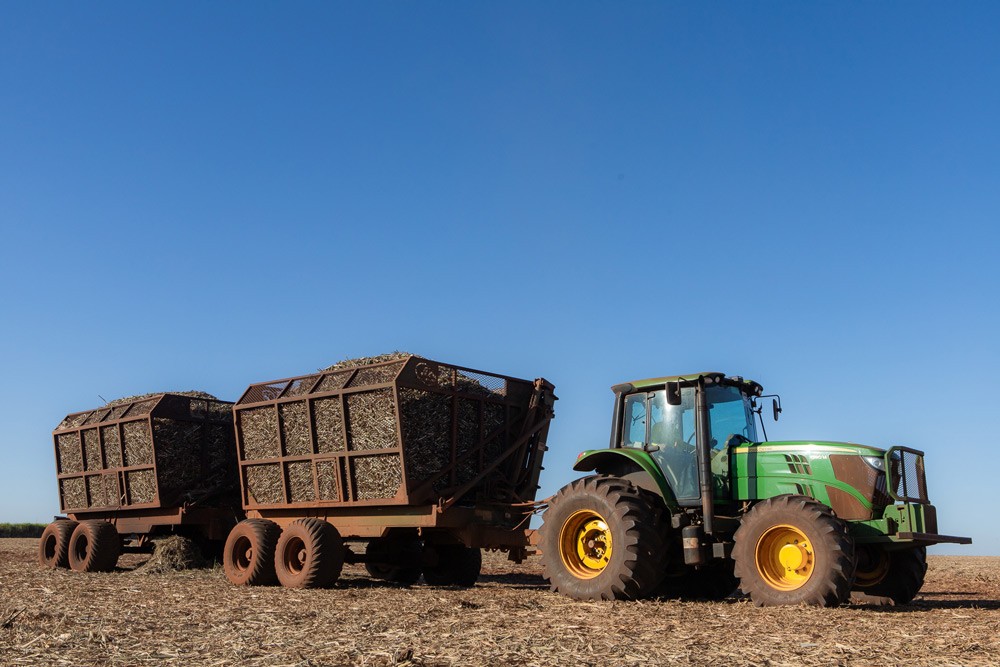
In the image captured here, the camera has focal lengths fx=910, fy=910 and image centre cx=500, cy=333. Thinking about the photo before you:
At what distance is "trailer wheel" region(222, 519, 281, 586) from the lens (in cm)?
1166

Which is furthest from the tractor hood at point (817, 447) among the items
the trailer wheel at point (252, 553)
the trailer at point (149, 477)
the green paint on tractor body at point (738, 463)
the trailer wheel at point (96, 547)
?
the trailer wheel at point (96, 547)

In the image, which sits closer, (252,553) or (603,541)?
(603,541)

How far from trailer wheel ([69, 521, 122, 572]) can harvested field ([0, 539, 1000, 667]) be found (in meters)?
4.65

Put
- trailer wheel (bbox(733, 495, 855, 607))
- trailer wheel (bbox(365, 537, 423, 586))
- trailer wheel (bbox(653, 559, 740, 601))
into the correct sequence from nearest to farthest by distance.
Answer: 1. trailer wheel (bbox(733, 495, 855, 607))
2. trailer wheel (bbox(653, 559, 740, 601))
3. trailer wheel (bbox(365, 537, 423, 586))

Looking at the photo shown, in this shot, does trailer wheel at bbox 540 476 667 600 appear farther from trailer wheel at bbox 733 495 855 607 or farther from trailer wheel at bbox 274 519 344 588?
trailer wheel at bbox 274 519 344 588

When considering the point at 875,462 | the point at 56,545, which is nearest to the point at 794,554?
the point at 875,462

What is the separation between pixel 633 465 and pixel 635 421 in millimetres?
500

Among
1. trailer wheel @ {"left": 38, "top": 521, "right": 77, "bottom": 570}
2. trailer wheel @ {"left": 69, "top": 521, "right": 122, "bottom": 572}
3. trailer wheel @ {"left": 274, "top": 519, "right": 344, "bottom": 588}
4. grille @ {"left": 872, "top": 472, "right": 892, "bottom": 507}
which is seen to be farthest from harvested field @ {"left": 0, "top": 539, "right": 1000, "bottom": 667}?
trailer wheel @ {"left": 38, "top": 521, "right": 77, "bottom": 570}

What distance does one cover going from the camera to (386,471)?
1106 centimetres

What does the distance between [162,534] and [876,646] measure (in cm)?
1201

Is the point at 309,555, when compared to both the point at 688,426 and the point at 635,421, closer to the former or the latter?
the point at 635,421

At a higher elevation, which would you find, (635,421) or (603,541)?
(635,421)

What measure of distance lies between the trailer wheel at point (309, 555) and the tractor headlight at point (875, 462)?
6.18m

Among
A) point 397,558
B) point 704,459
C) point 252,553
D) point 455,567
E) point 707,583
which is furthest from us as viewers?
point 455,567
